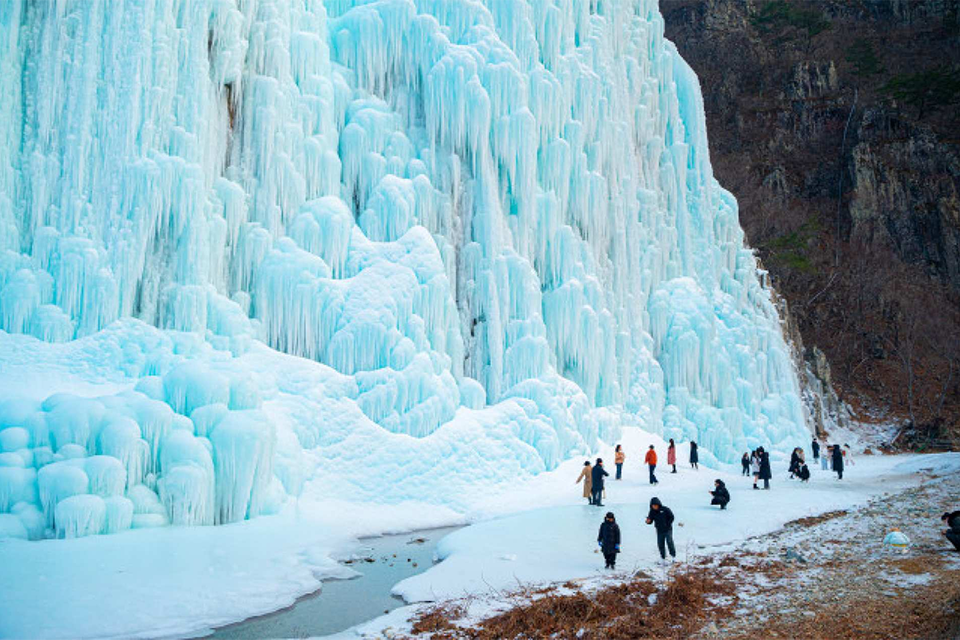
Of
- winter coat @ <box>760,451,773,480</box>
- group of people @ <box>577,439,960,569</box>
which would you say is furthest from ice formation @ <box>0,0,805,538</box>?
winter coat @ <box>760,451,773,480</box>

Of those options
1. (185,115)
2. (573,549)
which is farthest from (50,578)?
(185,115)

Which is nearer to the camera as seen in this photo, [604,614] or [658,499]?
[604,614]

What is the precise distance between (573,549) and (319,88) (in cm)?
1339

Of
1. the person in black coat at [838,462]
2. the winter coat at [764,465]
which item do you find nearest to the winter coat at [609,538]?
the winter coat at [764,465]

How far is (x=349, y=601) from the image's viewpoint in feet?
28.1

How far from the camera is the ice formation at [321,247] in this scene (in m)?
11.9

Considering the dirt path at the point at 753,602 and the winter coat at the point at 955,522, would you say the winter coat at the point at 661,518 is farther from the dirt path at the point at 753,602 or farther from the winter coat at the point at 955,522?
the winter coat at the point at 955,522

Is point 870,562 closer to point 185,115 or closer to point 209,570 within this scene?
point 209,570

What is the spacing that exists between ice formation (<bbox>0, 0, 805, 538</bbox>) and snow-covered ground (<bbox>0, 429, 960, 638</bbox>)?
829 mm

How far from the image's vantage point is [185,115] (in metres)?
15.1

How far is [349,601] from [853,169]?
59838mm

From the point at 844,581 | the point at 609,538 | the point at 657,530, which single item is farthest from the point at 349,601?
the point at 844,581

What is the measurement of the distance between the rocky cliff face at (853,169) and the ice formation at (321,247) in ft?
60.2

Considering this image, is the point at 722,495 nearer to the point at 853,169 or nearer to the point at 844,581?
the point at 844,581
